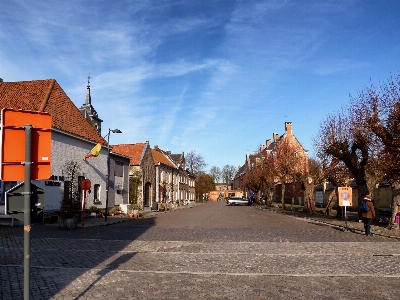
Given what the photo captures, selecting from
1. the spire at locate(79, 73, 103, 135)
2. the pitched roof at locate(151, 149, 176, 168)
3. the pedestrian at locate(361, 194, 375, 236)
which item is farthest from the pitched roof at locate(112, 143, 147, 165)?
the pedestrian at locate(361, 194, 375, 236)

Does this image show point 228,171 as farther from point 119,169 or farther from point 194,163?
point 119,169

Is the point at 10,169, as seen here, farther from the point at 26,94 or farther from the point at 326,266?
the point at 26,94

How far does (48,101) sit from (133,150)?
1963 cm

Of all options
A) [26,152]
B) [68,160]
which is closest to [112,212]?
[68,160]

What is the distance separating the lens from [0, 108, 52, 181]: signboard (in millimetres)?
4703

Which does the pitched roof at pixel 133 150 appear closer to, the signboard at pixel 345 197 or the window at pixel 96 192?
the window at pixel 96 192

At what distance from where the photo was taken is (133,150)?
44.1 m

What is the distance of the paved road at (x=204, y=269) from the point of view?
717cm

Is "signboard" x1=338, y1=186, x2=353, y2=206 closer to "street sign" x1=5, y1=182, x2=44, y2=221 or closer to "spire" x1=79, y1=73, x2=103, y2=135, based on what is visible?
"street sign" x1=5, y1=182, x2=44, y2=221

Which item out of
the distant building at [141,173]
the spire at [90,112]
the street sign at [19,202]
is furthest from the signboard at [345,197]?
the spire at [90,112]

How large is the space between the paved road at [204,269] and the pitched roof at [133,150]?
1078 inches

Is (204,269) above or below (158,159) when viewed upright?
below

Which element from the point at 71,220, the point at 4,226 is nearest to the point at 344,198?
the point at 71,220

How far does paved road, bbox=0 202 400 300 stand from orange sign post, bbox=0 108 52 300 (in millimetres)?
2788
